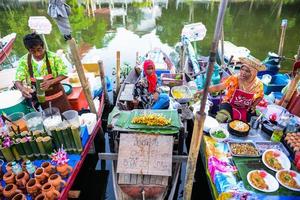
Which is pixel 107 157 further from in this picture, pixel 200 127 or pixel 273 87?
pixel 273 87

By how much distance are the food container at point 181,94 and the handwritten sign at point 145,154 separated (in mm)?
2306

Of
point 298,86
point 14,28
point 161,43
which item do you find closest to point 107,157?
point 298,86

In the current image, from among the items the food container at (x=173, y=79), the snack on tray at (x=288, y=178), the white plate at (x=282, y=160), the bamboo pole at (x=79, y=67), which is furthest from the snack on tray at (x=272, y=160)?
the bamboo pole at (x=79, y=67)

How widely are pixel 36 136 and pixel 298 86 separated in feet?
19.6

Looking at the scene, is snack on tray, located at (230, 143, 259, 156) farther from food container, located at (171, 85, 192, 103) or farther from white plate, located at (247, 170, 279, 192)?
food container, located at (171, 85, 192, 103)

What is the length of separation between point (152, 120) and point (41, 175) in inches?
84.4

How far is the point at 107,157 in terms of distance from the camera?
4371 millimetres

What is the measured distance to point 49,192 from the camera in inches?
139

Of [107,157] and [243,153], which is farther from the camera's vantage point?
[107,157]

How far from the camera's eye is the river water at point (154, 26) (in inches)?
545

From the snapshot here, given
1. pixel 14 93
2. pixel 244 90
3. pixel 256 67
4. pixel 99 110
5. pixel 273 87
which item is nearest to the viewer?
pixel 256 67

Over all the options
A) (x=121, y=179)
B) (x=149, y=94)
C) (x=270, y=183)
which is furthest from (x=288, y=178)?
(x=149, y=94)

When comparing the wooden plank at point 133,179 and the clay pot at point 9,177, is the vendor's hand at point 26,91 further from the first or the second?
the wooden plank at point 133,179

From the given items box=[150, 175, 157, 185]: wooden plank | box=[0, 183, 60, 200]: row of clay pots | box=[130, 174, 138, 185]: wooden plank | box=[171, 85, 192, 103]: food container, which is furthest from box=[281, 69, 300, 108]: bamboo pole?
box=[0, 183, 60, 200]: row of clay pots
